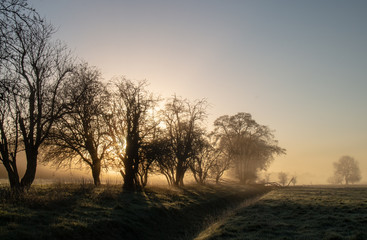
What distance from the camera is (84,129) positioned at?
2456 cm

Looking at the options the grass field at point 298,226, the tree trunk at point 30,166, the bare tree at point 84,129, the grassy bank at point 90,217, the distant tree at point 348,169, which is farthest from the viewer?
the distant tree at point 348,169

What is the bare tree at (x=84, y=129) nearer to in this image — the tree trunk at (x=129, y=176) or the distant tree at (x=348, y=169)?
the tree trunk at (x=129, y=176)

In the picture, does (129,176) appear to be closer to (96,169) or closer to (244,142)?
(96,169)

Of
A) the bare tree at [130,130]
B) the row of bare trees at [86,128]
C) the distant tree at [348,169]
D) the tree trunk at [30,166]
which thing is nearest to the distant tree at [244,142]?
the row of bare trees at [86,128]

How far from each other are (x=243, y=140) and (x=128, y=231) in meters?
39.3

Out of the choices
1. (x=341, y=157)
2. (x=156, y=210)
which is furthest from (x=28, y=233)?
(x=341, y=157)

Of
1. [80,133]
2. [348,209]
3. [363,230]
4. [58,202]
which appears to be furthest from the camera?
[80,133]

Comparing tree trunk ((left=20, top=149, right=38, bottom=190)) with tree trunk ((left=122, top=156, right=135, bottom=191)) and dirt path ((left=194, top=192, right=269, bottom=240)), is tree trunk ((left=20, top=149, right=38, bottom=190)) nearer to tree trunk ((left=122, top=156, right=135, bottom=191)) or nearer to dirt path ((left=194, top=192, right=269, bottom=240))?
tree trunk ((left=122, top=156, right=135, bottom=191))

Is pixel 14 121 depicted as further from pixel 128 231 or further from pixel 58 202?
pixel 128 231

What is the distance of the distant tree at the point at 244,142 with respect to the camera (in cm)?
4809

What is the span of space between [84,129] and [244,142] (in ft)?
109

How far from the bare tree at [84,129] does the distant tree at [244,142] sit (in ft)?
86.2

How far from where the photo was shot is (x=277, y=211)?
58.2ft

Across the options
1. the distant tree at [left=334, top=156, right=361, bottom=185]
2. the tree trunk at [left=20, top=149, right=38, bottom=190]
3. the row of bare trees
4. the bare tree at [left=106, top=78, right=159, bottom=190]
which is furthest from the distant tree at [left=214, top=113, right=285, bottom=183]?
the distant tree at [left=334, top=156, right=361, bottom=185]
